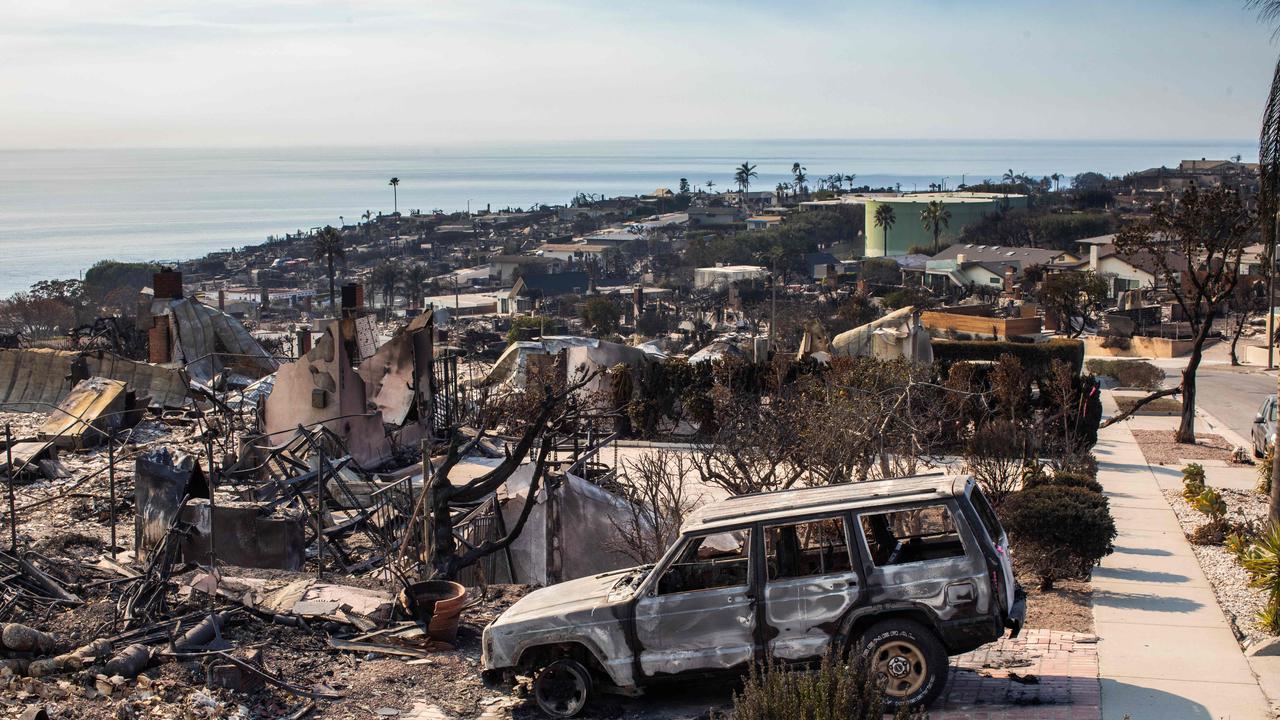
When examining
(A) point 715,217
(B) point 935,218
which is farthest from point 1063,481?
(A) point 715,217

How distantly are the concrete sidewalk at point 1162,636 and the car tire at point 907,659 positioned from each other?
137 cm

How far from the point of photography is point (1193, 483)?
18953mm

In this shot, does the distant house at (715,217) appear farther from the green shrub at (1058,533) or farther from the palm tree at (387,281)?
the green shrub at (1058,533)

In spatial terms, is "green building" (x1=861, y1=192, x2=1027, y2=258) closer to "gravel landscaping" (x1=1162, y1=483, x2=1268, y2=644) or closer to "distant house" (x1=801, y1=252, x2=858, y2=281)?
"distant house" (x1=801, y1=252, x2=858, y2=281)

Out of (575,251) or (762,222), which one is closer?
(575,251)

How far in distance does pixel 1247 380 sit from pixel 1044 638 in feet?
119

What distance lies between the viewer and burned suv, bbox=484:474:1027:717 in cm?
874

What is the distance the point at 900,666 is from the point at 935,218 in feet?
377

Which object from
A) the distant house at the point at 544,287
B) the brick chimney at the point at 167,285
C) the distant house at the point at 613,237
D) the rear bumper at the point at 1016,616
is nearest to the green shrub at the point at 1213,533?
the rear bumper at the point at 1016,616

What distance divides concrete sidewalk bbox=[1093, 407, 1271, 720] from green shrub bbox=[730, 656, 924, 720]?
2.46 metres

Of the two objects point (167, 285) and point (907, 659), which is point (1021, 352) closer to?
point (167, 285)

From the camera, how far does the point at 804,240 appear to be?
12562cm

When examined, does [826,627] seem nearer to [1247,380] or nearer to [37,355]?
[37,355]

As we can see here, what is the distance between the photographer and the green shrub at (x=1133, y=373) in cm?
4238
